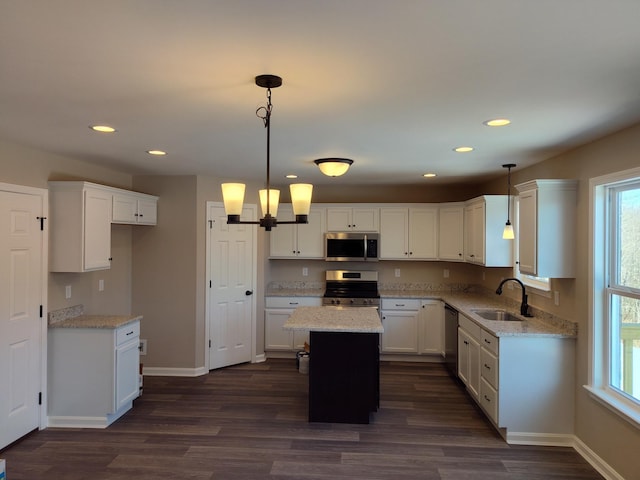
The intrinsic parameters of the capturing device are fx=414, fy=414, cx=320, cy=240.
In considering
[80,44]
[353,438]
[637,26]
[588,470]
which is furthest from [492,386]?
[80,44]

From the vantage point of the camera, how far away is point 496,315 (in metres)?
4.46

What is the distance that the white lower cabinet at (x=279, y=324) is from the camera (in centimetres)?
567

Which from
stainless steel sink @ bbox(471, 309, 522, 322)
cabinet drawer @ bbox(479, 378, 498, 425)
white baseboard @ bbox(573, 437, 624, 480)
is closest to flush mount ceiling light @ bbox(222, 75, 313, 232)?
cabinet drawer @ bbox(479, 378, 498, 425)

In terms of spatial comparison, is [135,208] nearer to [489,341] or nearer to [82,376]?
[82,376]

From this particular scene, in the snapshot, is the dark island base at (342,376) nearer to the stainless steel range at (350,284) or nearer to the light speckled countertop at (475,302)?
the light speckled countertop at (475,302)

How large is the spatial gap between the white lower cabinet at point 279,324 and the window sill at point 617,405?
11.1 ft

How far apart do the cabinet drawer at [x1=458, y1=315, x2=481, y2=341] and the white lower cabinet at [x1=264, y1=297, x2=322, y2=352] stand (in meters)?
1.92

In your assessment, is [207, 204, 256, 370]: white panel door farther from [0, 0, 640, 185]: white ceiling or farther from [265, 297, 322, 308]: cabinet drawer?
[0, 0, 640, 185]: white ceiling

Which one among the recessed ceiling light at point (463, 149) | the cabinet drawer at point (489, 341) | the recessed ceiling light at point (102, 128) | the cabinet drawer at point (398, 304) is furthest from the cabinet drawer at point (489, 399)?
the recessed ceiling light at point (102, 128)

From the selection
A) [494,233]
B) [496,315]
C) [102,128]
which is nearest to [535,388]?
[496,315]

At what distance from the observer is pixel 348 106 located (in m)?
2.38

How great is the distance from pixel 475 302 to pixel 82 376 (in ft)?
14.0

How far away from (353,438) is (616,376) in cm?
203

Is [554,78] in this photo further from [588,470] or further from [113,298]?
[113,298]
